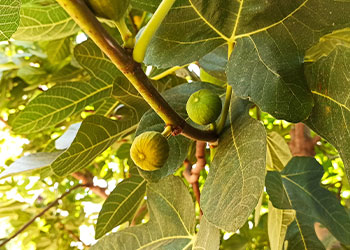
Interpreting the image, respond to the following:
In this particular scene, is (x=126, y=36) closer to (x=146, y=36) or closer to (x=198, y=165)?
(x=146, y=36)

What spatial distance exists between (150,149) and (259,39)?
0.24 metres

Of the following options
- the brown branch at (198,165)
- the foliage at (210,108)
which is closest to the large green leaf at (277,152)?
the foliage at (210,108)

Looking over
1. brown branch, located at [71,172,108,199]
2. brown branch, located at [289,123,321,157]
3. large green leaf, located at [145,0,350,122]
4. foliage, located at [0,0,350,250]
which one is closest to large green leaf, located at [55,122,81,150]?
foliage, located at [0,0,350,250]

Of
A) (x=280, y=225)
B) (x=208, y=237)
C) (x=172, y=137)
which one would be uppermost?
(x=172, y=137)

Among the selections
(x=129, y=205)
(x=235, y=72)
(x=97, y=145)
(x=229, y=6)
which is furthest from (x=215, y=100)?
(x=129, y=205)

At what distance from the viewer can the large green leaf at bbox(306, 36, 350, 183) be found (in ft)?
1.81

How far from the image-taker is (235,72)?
1.94 feet

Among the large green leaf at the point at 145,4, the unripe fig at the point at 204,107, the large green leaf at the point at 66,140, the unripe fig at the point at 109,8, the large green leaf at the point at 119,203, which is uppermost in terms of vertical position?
the unripe fig at the point at 109,8

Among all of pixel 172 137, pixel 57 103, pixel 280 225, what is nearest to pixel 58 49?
pixel 57 103

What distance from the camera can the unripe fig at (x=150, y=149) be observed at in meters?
0.51

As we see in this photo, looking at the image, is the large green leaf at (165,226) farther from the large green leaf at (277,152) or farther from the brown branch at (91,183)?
the brown branch at (91,183)

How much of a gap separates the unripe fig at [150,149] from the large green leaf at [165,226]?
0.34 metres

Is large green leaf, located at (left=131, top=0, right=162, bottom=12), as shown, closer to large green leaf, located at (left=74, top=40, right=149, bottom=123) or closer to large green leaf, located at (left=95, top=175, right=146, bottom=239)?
large green leaf, located at (left=74, top=40, right=149, bottom=123)

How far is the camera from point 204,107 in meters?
0.58
